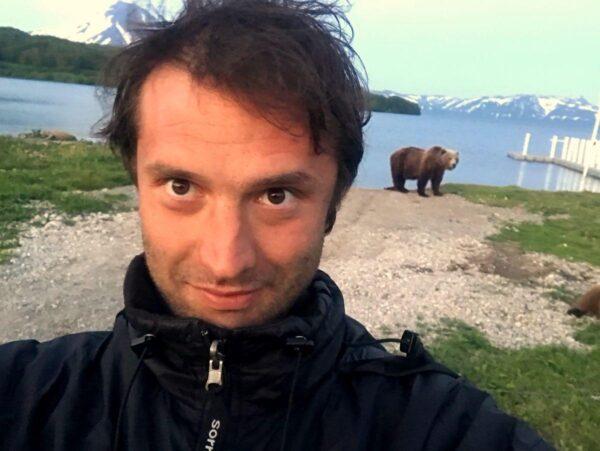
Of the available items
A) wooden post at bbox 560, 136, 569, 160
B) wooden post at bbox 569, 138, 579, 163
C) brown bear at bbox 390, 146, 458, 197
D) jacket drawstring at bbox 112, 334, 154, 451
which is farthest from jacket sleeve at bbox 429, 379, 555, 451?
wooden post at bbox 560, 136, 569, 160

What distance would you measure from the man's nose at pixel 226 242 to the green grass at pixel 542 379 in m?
3.83

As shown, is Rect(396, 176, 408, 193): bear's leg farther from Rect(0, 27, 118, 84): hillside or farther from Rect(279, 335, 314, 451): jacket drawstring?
Rect(0, 27, 118, 84): hillside

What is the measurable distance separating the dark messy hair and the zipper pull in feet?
1.72

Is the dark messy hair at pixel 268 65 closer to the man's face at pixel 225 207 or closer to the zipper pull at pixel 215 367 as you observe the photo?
the man's face at pixel 225 207

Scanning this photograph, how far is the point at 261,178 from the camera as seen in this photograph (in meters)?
1.61

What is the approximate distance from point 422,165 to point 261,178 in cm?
1396

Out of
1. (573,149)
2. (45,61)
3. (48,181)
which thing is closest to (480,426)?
(48,181)

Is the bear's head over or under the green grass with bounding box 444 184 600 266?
over

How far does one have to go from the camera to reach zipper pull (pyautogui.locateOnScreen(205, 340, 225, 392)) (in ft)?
5.18

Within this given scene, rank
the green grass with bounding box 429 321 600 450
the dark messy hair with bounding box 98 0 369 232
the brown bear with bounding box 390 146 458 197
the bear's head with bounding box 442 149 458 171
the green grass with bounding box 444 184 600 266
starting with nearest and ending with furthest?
the dark messy hair with bounding box 98 0 369 232 → the green grass with bounding box 429 321 600 450 → the green grass with bounding box 444 184 600 266 → the brown bear with bounding box 390 146 458 197 → the bear's head with bounding box 442 149 458 171

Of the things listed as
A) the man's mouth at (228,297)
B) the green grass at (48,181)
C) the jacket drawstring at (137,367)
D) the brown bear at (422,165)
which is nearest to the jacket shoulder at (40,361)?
the jacket drawstring at (137,367)

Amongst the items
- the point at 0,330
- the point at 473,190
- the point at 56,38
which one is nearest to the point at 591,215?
the point at 473,190

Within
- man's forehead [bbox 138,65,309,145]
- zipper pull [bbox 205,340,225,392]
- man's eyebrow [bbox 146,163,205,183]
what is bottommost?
zipper pull [bbox 205,340,225,392]

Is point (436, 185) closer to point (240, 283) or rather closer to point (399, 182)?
point (399, 182)
